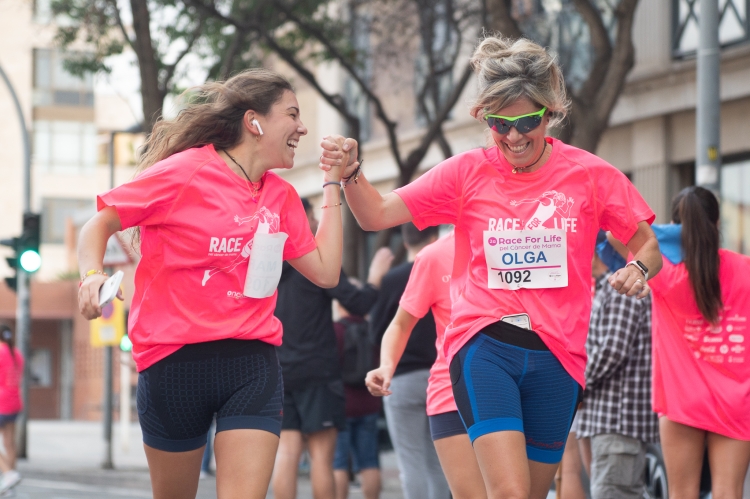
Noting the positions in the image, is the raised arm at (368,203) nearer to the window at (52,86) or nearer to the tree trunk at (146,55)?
the tree trunk at (146,55)

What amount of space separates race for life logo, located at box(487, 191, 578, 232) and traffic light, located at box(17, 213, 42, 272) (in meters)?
13.3

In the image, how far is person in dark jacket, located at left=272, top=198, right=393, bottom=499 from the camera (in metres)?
8.01

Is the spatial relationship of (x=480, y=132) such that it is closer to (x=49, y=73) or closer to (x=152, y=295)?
(x=152, y=295)

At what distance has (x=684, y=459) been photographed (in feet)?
19.9

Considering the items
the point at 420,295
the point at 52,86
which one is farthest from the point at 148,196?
the point at 52,86

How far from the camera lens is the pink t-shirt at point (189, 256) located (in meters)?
4.54

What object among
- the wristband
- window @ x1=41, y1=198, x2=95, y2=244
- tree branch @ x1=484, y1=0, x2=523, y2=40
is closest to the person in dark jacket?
the wristband

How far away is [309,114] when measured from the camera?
28500 mm

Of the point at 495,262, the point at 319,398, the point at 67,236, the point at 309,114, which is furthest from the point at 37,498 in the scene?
the point at 67,236

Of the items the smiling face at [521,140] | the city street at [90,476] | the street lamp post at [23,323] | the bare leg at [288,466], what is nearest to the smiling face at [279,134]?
the smiling face at [521,140]

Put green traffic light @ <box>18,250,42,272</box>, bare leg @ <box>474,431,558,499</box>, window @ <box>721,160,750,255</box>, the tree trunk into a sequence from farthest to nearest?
1. green traffic light @ <box>18,250,42,272</box>
2. window @ <box>721,160,750,255</box>
3. the tree trunk
4. bare leg @ <box>474,431,558,499</box>

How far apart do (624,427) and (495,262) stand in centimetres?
309

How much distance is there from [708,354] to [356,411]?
445cm

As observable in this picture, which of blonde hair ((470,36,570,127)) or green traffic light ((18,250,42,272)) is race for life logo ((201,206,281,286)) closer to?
blonde hair ((470,36,570,127))
